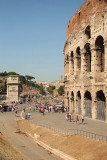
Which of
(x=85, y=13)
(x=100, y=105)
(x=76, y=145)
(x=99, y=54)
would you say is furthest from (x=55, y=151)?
(x=85, y=13)

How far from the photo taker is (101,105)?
25938 mm

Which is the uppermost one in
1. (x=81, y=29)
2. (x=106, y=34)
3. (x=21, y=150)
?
(x=81, y=29)

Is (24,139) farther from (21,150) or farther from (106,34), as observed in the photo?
(106,34)

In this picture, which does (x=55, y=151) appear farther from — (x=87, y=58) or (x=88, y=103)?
(x=87, y=58)

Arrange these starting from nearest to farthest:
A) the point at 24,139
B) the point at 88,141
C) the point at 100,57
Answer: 1. the point at 88,141
2. the point at 24,139
3. the point at 100,57

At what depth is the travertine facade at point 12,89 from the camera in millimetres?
57375

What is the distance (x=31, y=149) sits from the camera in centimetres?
1831

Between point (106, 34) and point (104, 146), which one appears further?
point (106, 34)

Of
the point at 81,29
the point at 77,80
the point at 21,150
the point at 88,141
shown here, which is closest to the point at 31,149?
the point at 21,150

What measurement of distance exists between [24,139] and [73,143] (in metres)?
5.92

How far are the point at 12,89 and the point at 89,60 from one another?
102 feet

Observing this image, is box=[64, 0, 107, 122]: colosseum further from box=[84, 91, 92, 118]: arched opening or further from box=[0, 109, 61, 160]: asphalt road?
box=[0, 109, 61, 160]: asphalt road

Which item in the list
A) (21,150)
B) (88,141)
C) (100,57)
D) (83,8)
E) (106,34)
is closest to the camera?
(88,141)

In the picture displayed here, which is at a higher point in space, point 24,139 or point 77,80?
point 77,80
